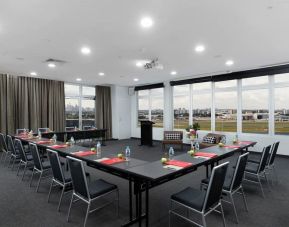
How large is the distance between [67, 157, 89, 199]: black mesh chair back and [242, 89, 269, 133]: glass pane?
251 inches

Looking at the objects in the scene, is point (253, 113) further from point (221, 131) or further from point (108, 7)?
point (108, 7)

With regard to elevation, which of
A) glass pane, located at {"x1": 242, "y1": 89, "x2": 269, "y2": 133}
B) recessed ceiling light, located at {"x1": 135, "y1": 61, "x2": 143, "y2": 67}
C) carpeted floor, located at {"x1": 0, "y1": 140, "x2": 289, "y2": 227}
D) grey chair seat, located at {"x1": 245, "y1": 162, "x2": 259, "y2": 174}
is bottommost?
carpeted floor, located at {"x1": 0, "y1": 140, "x2": 289, "y2": 227}

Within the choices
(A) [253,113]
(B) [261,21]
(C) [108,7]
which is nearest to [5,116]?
(C) [108,7]

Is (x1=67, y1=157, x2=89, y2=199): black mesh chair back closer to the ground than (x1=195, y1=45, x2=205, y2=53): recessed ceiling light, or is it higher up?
closer to the ground

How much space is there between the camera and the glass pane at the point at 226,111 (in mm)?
7223

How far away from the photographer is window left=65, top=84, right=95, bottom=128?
9148mm

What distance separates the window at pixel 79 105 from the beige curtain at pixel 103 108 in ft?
1.12

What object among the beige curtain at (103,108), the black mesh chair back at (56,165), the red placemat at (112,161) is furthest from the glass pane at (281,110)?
the beige curtain at (103,108)

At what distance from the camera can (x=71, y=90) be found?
30.3 feet

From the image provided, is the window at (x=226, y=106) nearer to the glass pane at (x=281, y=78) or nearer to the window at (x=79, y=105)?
the glass pane at (x=281, y=78)

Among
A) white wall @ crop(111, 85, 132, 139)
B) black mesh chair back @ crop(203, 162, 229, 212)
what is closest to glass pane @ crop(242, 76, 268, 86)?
black mesh chair back @ crop(203, 162, 229, 212)

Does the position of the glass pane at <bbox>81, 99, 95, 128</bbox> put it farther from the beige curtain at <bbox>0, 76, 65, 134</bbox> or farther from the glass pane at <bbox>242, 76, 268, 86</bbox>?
the glass pane at <bbox>242, 76, 268, 86</bbox>

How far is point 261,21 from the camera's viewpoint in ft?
10.3

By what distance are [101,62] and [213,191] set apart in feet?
15.4
